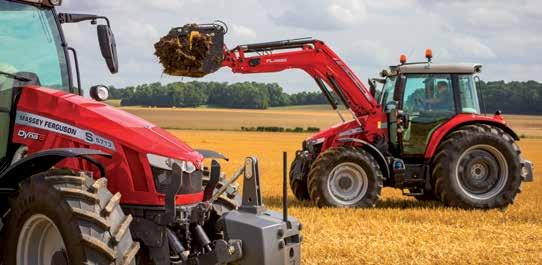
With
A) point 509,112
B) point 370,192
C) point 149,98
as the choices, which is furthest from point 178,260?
point 509,112

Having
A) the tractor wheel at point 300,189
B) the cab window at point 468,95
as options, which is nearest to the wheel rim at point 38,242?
the tractor wheel at point 300,189

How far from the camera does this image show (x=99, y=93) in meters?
6.34

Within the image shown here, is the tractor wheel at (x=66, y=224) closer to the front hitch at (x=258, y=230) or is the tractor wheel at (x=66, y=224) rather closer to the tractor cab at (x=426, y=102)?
the front hitch at (x=258, y=230)

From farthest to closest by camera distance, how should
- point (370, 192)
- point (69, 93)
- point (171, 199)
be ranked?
point (370, 192) → point (69, 93) → point (171, 199)

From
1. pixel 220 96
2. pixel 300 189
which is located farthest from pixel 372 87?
pixel 220 96

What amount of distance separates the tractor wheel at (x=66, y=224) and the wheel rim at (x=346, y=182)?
819 cm

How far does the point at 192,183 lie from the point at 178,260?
1.92 feet

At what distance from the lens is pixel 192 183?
5754mm

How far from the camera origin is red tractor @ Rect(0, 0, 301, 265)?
5.00 metres

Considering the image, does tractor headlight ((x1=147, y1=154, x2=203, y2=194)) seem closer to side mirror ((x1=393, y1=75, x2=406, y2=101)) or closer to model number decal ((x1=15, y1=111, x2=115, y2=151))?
model number decal ((x1=15, y1=111, x2=115, y2=151))

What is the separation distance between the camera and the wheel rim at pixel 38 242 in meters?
5.28

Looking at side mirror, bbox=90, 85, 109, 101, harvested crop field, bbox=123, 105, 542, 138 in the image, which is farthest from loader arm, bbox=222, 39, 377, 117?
harvested crop field, bbox=123, 105, 542, 138

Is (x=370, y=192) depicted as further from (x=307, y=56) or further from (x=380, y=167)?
(x=307, y=56)

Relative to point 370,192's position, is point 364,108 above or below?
above
